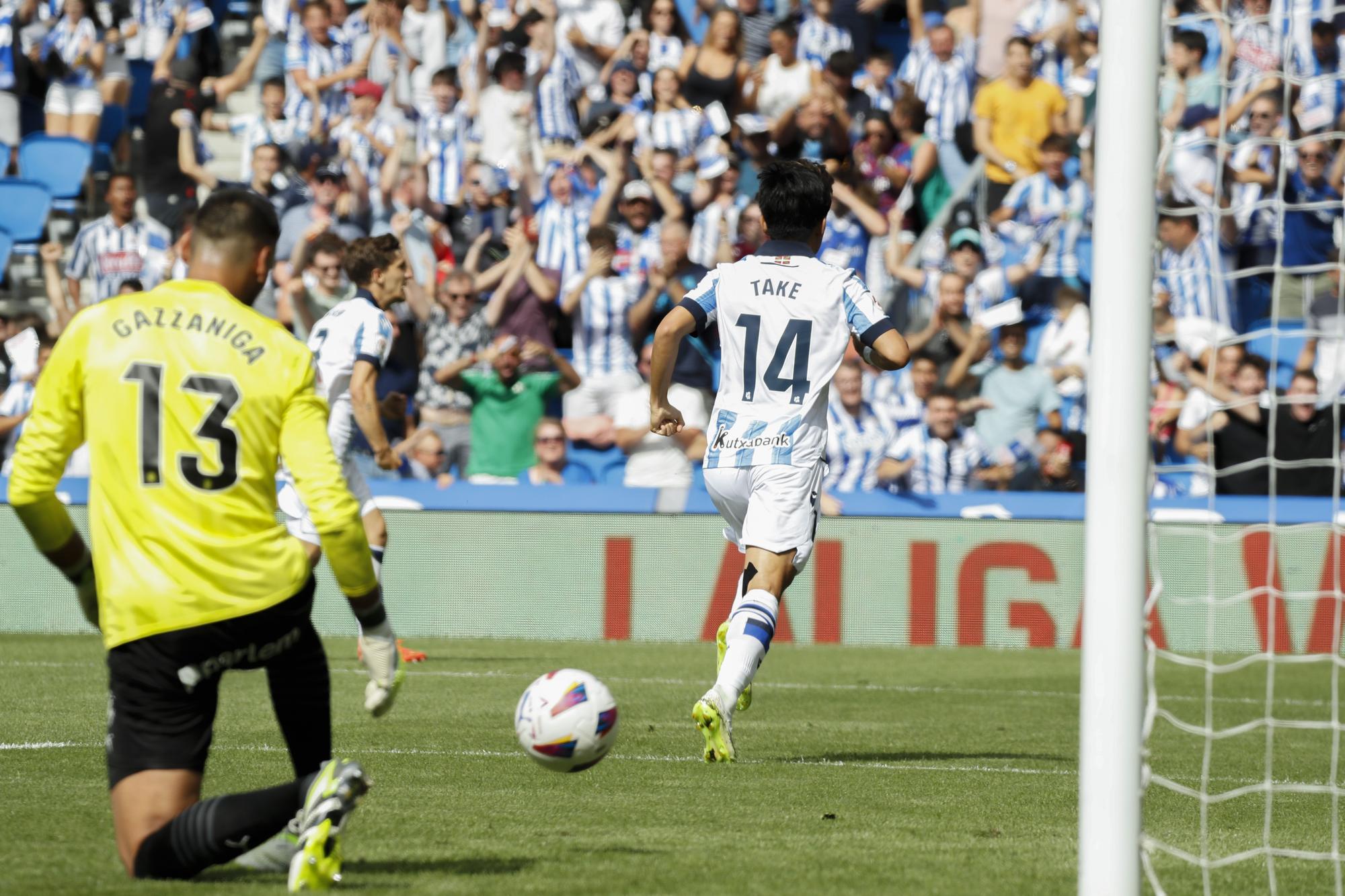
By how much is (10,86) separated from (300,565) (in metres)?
16.0

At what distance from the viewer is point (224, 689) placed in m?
9.99

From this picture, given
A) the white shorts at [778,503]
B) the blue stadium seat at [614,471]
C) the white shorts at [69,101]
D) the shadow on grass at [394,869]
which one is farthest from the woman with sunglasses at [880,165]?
the shadow on grass at [394,869]

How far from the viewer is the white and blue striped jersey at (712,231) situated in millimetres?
16984

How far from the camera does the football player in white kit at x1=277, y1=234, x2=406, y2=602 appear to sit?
10539 mm

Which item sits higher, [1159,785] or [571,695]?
[571,695]

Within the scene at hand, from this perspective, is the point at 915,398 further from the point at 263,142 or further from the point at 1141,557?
the point at 1141,557

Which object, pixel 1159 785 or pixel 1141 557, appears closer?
pixel 1141 557

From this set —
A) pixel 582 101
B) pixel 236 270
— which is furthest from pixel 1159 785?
pixel 582 101

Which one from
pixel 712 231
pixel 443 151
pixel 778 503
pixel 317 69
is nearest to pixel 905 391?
pixel 712 231

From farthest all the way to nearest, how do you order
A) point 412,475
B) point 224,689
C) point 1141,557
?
point 412,475 < point 224,689 < point 1141,557

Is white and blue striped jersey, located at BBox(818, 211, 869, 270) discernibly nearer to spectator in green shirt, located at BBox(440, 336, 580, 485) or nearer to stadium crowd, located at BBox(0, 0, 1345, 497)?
stadium crowd, located at BBox(0, 0, 1345, 497)

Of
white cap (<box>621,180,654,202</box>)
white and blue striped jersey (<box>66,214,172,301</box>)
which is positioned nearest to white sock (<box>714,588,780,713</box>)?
white cap (<box>621,180,654,202</box>)

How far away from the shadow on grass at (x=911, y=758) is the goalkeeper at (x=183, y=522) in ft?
11.1

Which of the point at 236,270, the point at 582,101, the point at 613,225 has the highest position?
the point at 582,101
